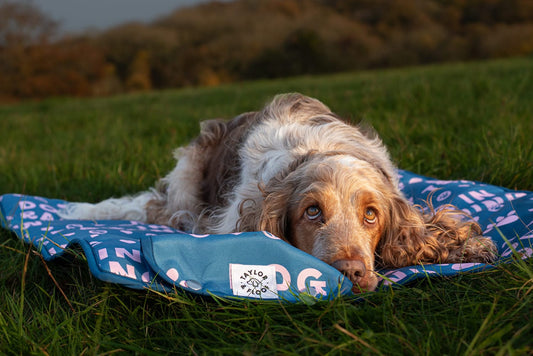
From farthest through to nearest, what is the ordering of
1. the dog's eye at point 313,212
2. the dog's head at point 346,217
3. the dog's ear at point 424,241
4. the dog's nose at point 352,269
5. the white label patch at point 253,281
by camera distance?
the dog's ear at point 424,241 < the dog's eye at point 313,212 < the dog's head at point 346,217 < the dog's nose at point 352,269 < the white label patch at point 253,281

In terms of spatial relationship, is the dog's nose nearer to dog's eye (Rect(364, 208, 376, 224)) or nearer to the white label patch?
the white label patch

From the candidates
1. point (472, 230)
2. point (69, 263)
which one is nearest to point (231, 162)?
point (69, 263)

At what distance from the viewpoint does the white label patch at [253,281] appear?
2365 millimetres

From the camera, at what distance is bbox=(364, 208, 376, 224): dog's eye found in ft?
9.96

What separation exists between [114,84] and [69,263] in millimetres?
21842

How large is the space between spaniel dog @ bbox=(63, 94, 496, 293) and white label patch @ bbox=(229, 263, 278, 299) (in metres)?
0.37

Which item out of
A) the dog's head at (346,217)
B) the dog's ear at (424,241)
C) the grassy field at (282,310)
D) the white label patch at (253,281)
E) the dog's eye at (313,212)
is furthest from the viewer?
the dog's ear at (424,241)

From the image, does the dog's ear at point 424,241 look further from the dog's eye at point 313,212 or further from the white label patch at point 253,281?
the white label patch at point 253,281

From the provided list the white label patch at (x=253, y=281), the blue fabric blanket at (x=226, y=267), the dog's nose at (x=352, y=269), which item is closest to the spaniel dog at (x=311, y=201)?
the dog's nose at (x=352, y=269)

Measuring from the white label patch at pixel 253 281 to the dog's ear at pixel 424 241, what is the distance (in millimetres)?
965

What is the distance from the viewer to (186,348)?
2111mm

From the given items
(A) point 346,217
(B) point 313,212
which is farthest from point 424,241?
(B) point 313,212

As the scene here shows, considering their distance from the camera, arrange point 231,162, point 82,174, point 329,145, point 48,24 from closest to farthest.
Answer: point 329,145 → point 231,162 → point 82,174 → point 48,24

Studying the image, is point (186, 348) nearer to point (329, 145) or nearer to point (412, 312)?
point (412, 312)
